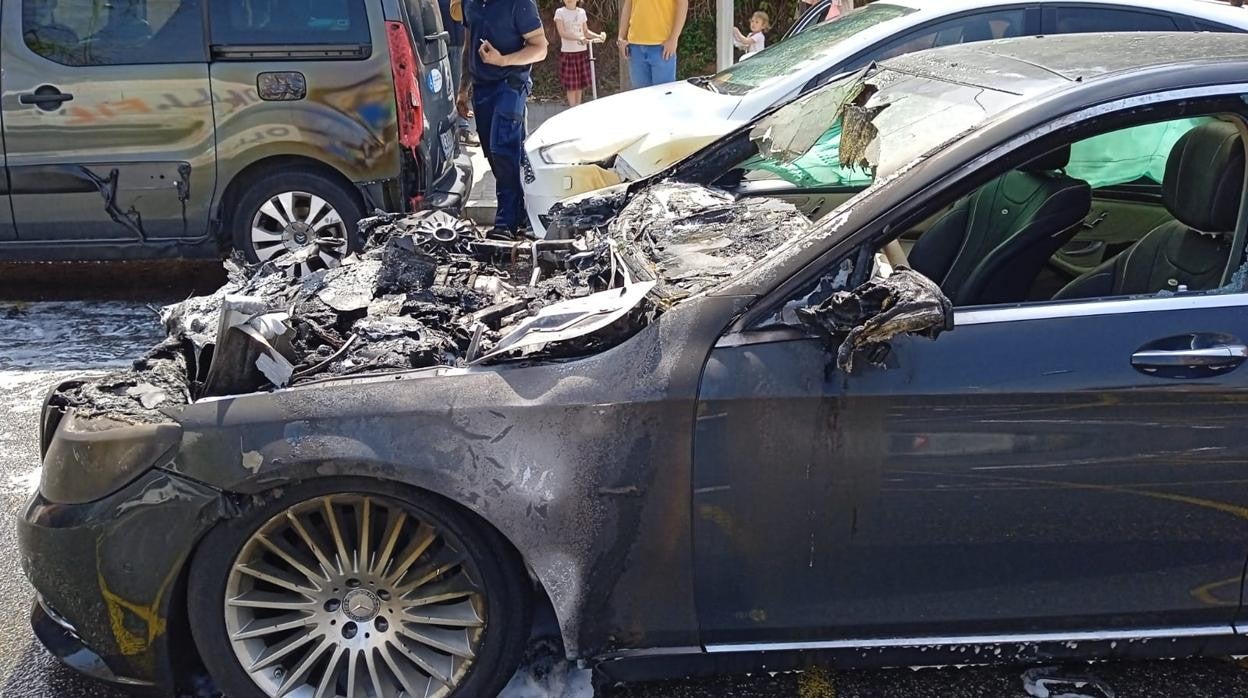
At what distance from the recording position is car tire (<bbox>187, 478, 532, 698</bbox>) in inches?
97.6

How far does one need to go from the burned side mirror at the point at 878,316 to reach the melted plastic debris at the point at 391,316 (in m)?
0.41

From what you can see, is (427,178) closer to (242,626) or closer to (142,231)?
(142,231)

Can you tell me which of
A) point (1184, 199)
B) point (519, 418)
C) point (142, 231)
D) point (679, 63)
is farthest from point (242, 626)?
point (679, 63)

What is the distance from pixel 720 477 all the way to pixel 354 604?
923 millimetres

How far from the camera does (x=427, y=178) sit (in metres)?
6.38

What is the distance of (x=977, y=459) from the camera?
7.94ft

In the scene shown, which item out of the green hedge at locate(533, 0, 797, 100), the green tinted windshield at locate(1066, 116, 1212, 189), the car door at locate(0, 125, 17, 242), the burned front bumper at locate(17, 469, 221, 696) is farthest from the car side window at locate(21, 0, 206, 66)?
the green hedge at locate(533, 0, 797, 100)

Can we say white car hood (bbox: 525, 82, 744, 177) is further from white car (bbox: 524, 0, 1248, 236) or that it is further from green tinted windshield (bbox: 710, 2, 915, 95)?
green tinted windshield (bbox: 710, 2, 915, 95)

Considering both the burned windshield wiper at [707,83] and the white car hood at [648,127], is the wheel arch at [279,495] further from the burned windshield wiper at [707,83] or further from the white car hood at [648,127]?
the burned windshield wiper at [707,83]

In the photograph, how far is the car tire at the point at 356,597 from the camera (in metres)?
2.48

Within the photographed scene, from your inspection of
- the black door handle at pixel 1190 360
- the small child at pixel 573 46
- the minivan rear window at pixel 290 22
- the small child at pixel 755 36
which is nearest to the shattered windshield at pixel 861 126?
the black door handle at pixel 1190 360

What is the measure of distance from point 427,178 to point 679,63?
9.10 metres

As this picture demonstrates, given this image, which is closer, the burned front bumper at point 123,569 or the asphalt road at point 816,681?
the burned front bumper at point 123,569

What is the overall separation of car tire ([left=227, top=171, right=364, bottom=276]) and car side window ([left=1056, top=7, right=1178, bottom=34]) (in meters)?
4.01
